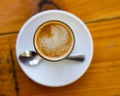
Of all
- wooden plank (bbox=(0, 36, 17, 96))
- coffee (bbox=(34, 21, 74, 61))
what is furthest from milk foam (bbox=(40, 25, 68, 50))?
wooden plank (bbox=(0, 36, 17, 96))

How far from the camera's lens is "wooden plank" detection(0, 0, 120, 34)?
849 millimetres

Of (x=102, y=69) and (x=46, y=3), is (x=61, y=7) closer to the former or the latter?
(x=46, y=3)

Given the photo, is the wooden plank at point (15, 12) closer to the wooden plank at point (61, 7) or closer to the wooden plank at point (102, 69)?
the wooden plank at point (61, 7)

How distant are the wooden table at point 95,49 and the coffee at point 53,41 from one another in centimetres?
6

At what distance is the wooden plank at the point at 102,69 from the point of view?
0.85m

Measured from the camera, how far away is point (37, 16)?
0.84 metres

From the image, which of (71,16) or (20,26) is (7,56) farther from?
(71,16)

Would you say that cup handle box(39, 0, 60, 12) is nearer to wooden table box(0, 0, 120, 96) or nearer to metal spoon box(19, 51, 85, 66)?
wooden table box(0, 0, 120, 96)

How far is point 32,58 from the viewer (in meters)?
0.85

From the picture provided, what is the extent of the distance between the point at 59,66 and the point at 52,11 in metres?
0.15

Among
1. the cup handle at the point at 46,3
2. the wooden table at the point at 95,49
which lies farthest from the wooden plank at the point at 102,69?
the cup handle at the point at 46,3

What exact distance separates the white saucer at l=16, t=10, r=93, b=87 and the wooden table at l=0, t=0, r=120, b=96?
1.0 inches

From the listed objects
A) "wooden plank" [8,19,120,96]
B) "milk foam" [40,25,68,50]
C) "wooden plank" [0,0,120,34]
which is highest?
"wooden plank" [0,0,120,34]

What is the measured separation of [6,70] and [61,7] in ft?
0.74
